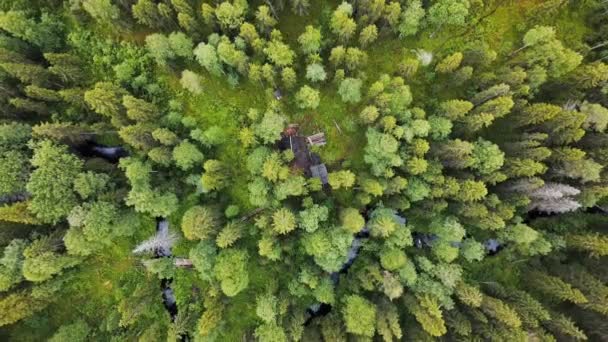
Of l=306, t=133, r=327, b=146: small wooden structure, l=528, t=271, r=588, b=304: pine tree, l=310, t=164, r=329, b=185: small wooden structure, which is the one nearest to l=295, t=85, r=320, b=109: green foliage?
l=306, t=133, r=327, b=146: small wooden structure

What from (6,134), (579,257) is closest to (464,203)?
(579,257)

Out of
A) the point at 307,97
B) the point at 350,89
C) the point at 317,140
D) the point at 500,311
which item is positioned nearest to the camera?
the point at 500,311

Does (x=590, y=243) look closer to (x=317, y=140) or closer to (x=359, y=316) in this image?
(x=359, y=316)

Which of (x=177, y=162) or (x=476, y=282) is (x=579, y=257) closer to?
(x=476, y=282)

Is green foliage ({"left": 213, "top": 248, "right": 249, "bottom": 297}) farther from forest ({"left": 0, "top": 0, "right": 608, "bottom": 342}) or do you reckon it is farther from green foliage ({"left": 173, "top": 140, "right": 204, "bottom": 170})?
green foliage ({"left": 173, "top": 140, "right": 204, "bottom": 170})

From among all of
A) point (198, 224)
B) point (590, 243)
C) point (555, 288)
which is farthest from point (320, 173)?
point (590, 243)

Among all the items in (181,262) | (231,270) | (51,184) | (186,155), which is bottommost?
(181,262)

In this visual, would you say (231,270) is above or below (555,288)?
above
